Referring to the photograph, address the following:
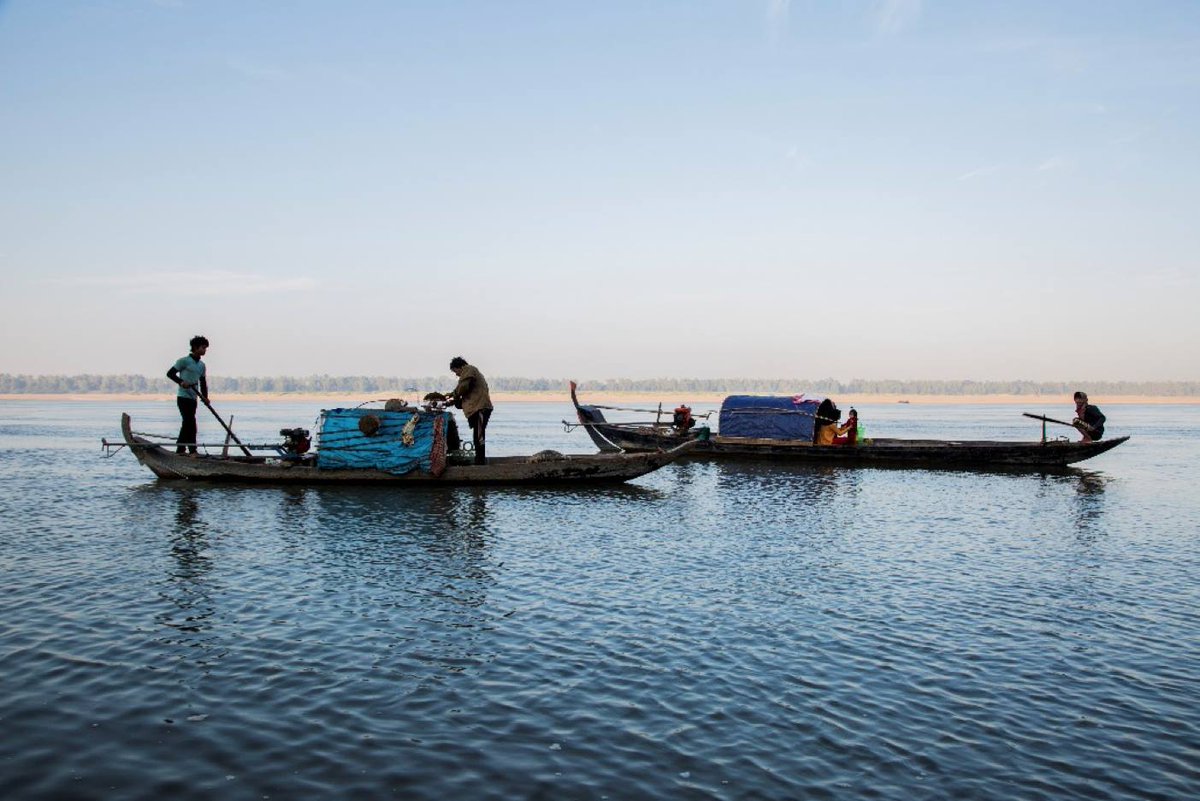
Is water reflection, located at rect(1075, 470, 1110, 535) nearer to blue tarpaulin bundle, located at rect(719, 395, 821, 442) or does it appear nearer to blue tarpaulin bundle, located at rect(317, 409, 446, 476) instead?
blue tarpaulin bundle, located at rect(719, 395, 821, 442)

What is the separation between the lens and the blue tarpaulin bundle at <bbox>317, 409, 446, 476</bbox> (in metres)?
20.5

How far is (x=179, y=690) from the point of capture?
7.27 meters

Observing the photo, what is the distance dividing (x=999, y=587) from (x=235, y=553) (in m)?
11.1

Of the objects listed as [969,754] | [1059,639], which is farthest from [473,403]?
[969,754]

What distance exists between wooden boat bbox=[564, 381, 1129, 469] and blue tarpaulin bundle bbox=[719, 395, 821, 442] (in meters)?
0.25

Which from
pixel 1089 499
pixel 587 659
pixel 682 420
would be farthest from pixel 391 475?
pixel 1089 499

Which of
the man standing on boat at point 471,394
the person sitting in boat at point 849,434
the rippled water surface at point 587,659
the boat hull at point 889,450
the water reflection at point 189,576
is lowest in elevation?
the rippled water surface at point 587,659

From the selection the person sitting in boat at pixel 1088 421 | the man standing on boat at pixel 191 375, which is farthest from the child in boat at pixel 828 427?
the man standing on boat at pixel 191 375

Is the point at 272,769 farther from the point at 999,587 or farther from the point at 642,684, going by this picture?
the point at 999,587

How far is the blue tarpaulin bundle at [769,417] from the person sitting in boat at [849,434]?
102 centimetres

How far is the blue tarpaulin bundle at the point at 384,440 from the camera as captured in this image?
2045 centimetres

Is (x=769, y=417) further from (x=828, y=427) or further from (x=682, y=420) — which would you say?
(x=682, y=420)

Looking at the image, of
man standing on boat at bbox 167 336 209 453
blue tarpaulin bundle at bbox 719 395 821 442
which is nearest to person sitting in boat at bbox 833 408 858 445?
blue tarpaulin bundle at bbox 719 395 821 442

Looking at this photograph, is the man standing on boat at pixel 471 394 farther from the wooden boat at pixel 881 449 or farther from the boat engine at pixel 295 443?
the wooden boat at pixel 881 449
